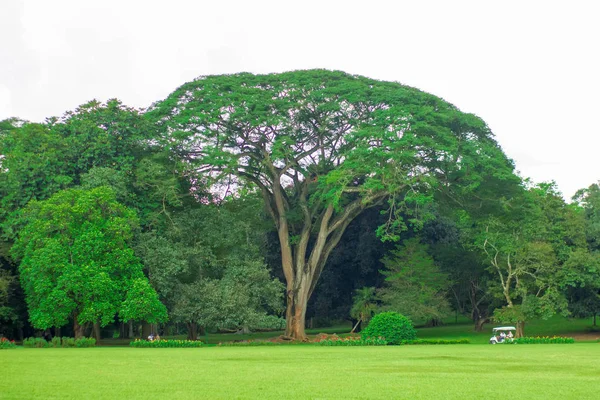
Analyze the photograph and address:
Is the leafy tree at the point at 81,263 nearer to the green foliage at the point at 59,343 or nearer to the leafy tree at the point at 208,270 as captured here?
the green foliage at the point at 59,343

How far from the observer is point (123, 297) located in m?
30.6

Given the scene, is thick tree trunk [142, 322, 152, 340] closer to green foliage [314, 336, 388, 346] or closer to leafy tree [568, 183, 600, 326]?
green foliage [314, 336, 388, 346]

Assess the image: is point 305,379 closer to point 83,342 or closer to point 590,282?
point 83,342

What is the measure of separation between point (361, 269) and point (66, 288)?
64.5 ft

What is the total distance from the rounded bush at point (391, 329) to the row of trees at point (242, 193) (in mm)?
4729

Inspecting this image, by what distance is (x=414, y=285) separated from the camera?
39.4 metres

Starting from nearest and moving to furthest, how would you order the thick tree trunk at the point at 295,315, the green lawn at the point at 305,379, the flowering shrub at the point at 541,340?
the green lawn at the point at 305,379 < the flowering shrub at the point at 541,340 < the thick tree trunk at the point at 295,315

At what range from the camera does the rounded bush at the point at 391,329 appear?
30031mm

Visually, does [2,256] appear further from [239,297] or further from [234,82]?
[234,82]

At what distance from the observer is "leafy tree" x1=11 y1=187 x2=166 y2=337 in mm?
29016

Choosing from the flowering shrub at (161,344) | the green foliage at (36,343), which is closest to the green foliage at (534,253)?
the flowering shrub at (161,344)

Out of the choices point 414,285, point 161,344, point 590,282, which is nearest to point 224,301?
point 161,344

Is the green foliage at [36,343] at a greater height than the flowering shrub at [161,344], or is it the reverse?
the green foliage at [36,343]

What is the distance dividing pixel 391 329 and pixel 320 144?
440 inches
